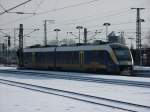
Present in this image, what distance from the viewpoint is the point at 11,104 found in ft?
46.7

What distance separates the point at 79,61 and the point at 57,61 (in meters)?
5.27

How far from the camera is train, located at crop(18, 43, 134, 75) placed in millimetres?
36938

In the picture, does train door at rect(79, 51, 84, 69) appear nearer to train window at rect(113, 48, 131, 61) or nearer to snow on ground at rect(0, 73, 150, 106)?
train window at rect(113, 48, 131, 61)

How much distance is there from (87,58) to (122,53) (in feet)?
12.1

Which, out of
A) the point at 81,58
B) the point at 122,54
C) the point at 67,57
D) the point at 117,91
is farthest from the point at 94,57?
the point at 117,91

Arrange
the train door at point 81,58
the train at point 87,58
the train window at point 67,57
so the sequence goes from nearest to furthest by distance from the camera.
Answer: the train at point 87,58 → the train door at point 81,58 → the train window at point 67,57

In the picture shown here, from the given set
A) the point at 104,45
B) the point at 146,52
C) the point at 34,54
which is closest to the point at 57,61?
the point at 34,54

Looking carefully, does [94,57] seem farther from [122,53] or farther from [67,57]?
[67,57]

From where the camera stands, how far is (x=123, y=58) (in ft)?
124

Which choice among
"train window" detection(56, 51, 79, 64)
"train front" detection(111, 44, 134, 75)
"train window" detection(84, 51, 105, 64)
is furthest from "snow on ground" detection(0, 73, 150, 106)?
"train window" detection(56, 51, 79, 64)

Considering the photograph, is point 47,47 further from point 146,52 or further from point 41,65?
point 146,52

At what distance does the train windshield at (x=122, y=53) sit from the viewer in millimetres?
37094

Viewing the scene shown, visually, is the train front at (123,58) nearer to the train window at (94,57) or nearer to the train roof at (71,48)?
the train roof at (71,48)

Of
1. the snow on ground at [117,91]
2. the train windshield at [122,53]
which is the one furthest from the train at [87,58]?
the snow on ground at [117,91]
